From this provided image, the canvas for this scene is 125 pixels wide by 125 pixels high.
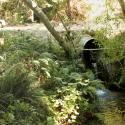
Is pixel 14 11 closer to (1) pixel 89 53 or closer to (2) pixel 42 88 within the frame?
(1) pixel 89 53

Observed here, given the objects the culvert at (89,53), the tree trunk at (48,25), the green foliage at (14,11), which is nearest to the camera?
the tree trunk at (48,25)

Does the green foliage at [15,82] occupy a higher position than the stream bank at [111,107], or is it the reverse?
the green foliage at [15,82]

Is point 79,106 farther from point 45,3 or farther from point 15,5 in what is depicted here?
point 15,5

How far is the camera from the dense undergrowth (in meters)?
9.49

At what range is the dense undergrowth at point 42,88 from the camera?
9492mm

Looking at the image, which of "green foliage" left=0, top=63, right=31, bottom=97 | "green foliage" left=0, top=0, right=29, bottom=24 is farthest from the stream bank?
"green foliage" left=0, top=0, right=29, bottom=24

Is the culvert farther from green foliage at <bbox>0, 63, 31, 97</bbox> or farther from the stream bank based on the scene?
green foliage at <bbox>0, 63, 31, 97</bbox>

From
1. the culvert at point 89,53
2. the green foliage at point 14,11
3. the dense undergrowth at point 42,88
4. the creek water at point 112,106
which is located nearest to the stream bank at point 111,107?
the creek water at point 112,106

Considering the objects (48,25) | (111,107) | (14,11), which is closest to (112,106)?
(111,107)

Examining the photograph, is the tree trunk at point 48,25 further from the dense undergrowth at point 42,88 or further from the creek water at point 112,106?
the creek water at point 112,106

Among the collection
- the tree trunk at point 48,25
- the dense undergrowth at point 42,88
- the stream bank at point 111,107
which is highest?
the tree trunk at point 48,25

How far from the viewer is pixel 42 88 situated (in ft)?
36.8

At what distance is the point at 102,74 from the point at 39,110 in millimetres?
5518

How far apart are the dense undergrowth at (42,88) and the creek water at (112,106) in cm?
42
